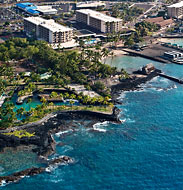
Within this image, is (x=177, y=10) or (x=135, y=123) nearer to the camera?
(x=135, y=123)

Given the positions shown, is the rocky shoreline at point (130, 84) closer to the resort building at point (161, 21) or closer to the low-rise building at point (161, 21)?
the resort building at point (161, 21)

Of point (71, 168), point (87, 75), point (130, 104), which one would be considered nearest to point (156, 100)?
point (130, 104)

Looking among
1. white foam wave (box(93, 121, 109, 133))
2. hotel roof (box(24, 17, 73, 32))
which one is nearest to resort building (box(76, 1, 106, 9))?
hotel roof (box(24, 17, 73, 32))

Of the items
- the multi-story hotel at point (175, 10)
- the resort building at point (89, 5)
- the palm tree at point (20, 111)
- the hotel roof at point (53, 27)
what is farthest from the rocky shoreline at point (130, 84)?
the resort building at point (89, 5)

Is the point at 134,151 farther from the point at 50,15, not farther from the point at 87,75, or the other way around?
the point at 50,15

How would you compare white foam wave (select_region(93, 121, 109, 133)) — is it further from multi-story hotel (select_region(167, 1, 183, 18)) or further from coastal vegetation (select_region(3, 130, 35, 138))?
multi-story hotel (select_region(167, 1, 183, 18))

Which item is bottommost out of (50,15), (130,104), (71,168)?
(71,168)
